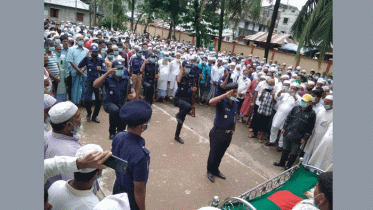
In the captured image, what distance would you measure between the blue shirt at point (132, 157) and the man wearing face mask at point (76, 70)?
4.40 meters

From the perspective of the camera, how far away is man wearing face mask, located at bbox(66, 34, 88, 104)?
6.11m

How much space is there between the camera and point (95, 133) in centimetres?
538

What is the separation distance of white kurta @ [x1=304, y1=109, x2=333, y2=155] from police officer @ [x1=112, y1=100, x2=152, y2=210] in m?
3.88

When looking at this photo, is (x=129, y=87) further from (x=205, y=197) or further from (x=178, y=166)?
(x=205, y=197)

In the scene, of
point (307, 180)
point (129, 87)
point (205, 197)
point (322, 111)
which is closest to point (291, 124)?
point (322, 111)

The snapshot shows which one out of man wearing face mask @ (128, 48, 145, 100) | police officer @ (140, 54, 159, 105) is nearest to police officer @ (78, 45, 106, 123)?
man wearing face mask @ (128, 48, 145, 100)

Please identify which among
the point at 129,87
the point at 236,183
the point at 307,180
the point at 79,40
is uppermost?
the point at 79,40

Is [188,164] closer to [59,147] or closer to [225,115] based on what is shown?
[225,115]

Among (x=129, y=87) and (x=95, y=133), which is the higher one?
(x=129, y=87)

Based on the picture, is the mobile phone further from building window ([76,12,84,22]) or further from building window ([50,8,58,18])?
building window ([76,12,84,22])

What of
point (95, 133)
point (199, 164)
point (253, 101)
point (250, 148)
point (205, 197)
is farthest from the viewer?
point (253, 101)

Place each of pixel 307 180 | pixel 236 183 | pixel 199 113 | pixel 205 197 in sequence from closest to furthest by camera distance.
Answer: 1. pixel 307 180
2. pixel 205 197
3. pixel 236 183
4. pixel 199 113

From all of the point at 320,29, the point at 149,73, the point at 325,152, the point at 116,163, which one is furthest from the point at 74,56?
the point at 320,29

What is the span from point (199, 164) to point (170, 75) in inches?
172
